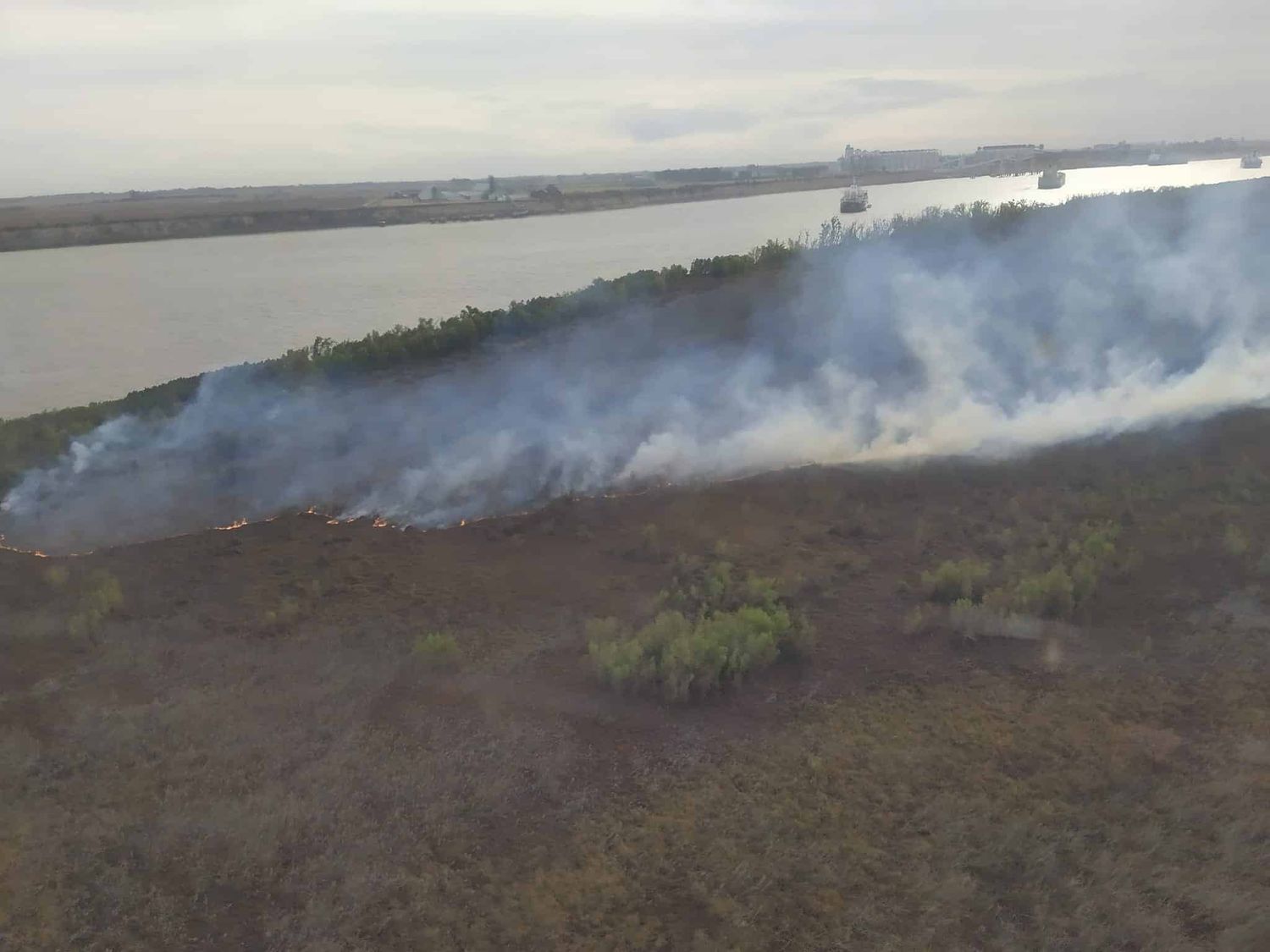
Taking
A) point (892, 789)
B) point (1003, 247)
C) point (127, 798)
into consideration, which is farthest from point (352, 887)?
point (1003, 247)

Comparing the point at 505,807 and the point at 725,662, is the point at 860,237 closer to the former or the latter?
the point at 725,662

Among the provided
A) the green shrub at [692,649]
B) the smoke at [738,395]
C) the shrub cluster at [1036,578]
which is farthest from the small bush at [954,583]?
the smoke at [738,395]

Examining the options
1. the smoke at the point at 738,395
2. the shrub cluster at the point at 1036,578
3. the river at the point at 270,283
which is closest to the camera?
the shrub cluster at the point at 1036,578

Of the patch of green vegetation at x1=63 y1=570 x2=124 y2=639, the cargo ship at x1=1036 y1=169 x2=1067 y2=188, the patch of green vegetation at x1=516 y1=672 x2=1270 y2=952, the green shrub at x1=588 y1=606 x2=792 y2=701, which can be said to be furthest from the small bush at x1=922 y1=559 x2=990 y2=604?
the cargo ship at x1=1036 y1=169 x2=1067 y2=188

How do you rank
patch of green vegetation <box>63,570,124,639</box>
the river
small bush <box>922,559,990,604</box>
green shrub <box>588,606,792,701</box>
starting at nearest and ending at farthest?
green shrub <box>588,606,792,701</box>, patch of green vegetation <box>63,570,124,639</box>, small bush <box>922,559,990,604</box>, the river

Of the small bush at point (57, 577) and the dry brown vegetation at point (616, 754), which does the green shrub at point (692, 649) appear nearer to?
the dry brown vegetation at point (616, 754)

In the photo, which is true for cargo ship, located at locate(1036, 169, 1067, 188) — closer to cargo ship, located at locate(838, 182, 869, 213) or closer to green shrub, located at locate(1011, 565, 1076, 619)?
cargo ship, located at locate(838, 182, 869, 213)

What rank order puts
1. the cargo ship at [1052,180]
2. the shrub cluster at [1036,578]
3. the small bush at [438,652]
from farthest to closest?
the cargo ship at [1052,180]
the shrub cluster at [1036,578]
the small bush at [438,652]

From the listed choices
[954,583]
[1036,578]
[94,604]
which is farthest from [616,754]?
[94,604]
